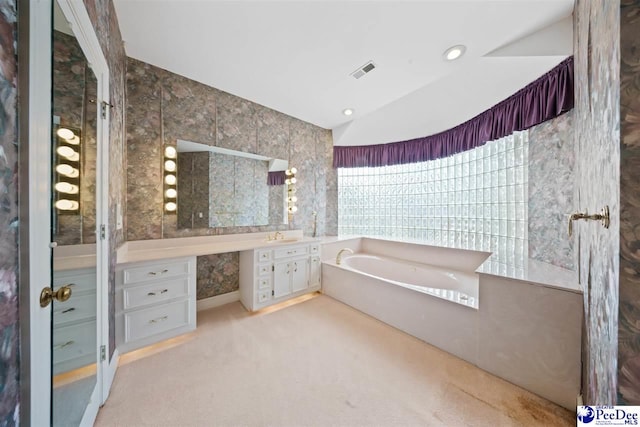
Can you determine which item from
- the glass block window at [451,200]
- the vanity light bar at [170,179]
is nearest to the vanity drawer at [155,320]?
the vanity light bar at [170,179]

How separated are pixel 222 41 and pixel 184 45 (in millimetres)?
363

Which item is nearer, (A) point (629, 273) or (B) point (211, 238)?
(A) point (629, 273)

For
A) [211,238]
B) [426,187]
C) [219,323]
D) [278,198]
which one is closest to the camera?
[219,323]

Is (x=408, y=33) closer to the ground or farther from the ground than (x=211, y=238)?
farther from the ground

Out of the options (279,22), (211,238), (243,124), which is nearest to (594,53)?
(279,22)

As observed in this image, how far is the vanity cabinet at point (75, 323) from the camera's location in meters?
0.81

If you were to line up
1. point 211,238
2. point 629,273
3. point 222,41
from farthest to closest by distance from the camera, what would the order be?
1. point 211,238
2. point 222,41
3. point 629,273

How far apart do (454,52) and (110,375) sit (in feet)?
11.8

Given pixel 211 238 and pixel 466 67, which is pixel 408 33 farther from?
pixel 211 238

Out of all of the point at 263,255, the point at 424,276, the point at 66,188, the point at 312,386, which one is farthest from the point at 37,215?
the point at 424,276

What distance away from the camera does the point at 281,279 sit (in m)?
2.60

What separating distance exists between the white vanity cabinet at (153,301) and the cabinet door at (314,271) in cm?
140

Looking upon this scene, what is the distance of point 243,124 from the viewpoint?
2.78 metres

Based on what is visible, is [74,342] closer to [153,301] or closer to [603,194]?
[153,301]
